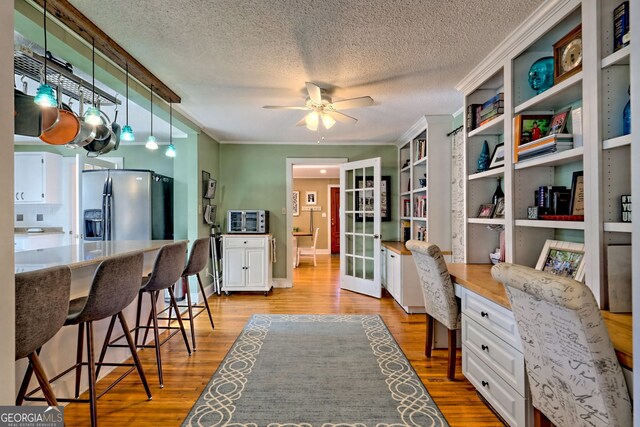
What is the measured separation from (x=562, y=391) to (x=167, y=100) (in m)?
3.50

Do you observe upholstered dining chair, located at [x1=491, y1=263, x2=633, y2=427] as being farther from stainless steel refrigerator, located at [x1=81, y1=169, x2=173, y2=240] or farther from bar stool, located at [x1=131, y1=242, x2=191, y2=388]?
stainless steel refrigerator, located at [x1=81, y1=169, x2=173, y2=240]

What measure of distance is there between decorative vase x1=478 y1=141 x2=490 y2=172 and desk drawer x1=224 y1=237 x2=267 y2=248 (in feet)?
9.59

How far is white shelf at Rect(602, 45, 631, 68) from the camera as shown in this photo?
125cm

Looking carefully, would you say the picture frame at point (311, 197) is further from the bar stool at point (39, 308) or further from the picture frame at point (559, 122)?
the bar stool at point (39, 308)

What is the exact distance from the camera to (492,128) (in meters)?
2.40

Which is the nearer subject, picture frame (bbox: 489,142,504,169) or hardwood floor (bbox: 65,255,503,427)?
hardwood floor (bbox: 65,255,503,427)

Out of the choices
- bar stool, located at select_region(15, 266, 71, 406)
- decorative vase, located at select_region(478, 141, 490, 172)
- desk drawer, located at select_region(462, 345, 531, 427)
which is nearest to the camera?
bar stool, located at select_region(15, 266, 71, 406)

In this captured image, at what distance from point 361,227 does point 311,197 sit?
4480 millimetres

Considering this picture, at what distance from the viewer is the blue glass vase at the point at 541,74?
1907 millimetres

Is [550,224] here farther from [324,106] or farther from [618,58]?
[324,106]

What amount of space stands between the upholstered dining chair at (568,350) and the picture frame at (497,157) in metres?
1.30

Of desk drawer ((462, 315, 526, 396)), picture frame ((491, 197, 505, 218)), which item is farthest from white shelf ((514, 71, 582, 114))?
desk drawer ((462, 315, 526, 396))

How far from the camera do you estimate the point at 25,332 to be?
117 cm

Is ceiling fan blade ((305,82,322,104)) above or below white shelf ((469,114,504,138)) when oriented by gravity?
above
